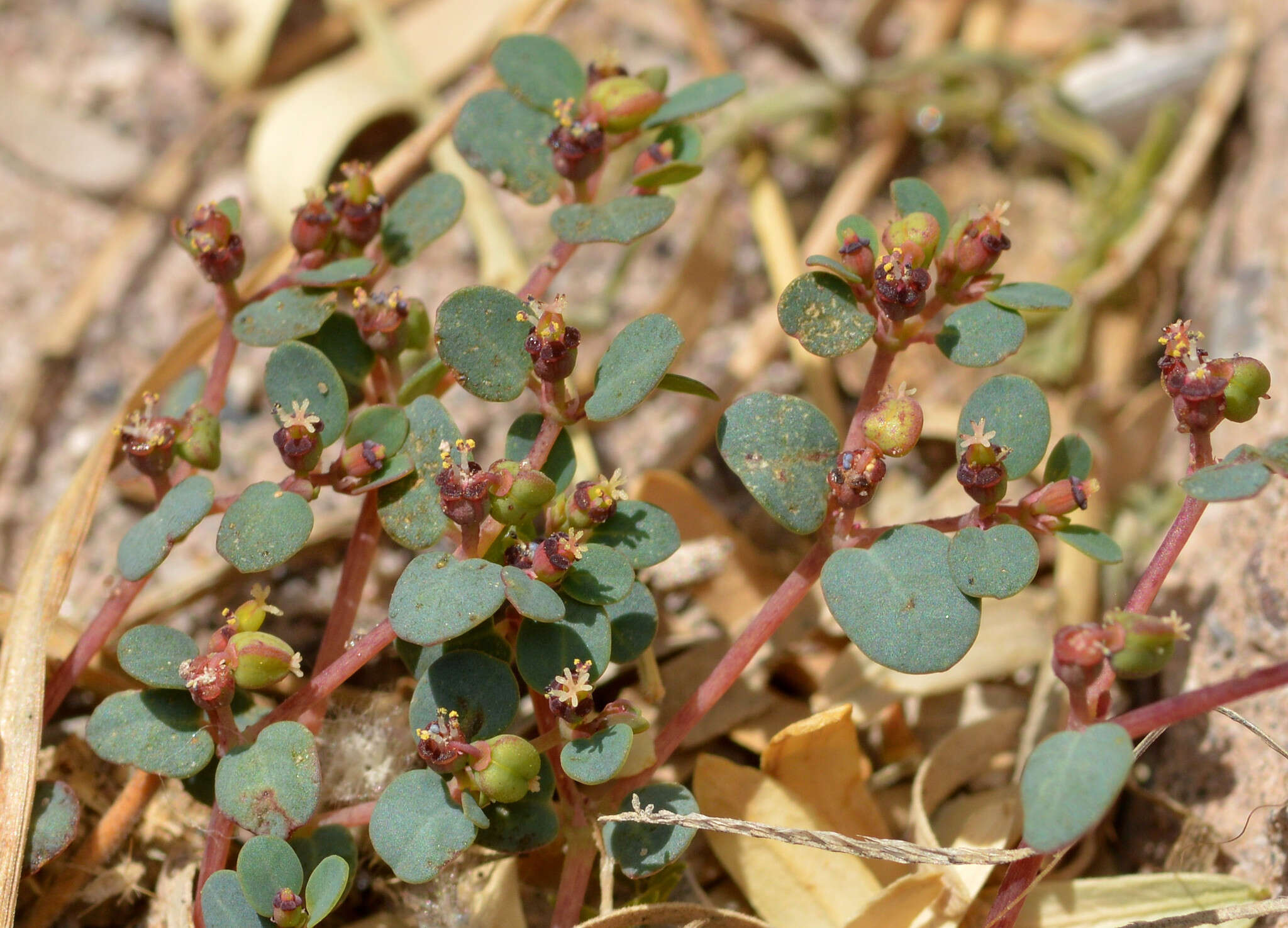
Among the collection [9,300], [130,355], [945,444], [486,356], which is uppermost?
[9,300]

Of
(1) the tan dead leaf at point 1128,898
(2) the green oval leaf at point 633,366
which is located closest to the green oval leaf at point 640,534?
(2) the green oval leaf at point 633,366

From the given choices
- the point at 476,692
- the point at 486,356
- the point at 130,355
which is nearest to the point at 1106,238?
the point at 486,356

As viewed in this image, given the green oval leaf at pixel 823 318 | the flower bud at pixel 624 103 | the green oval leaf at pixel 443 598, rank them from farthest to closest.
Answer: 1. the flower bud at pixel 624 103
2. the green oval leaf at pixel 823 318
3. the green oval leaf at pixel 443 598

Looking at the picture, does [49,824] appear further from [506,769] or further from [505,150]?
[505,150]

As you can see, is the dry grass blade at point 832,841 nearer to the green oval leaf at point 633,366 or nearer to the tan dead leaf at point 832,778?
the tan dead leaf at point 832,778

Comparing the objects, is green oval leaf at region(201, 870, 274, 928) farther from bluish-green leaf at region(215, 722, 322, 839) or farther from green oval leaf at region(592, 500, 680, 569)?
green oval leaf at region(592, 500, 680, 569)

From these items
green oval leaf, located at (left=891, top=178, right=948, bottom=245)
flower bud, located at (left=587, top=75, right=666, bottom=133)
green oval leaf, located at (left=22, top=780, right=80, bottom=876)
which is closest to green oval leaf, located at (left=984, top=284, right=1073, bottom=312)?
green oval leaf, located at (left=891, top=178, right=948, bottom=245)

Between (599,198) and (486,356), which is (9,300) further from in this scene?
(486,356)
